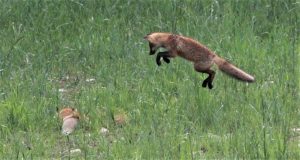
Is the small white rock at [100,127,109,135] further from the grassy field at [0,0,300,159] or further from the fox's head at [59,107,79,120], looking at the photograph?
the fox's head at [59,107,79,120]

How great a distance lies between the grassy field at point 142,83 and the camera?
5.96 meters

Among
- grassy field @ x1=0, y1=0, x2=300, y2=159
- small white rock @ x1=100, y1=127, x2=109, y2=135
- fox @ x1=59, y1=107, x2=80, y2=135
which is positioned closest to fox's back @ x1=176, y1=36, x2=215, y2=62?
grassy field @ x1=0, y1=0, x2=300, y2=159

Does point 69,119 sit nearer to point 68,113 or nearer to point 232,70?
point 68,113

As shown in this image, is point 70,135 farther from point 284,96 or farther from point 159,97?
point 284,96

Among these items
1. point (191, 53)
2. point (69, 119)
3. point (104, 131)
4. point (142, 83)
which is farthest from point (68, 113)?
point (191, 53)

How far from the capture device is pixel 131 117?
6629 mm

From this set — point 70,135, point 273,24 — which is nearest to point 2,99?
point 70,135

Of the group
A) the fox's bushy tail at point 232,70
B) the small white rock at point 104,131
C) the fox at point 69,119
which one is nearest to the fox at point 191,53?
the fox's bushy tail at point 232,70

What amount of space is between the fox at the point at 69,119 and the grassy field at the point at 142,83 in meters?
0.06

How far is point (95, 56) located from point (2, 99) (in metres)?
1.43

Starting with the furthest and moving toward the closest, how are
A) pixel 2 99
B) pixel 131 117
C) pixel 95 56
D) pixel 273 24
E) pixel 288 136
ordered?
pixel 273 24 → pixel 95 56 → pixel 2 99 → pixel 131 117 → pixel 288 136

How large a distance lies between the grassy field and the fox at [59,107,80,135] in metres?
0.06

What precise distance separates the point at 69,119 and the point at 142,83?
3.27 feet

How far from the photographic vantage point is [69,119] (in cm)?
653
